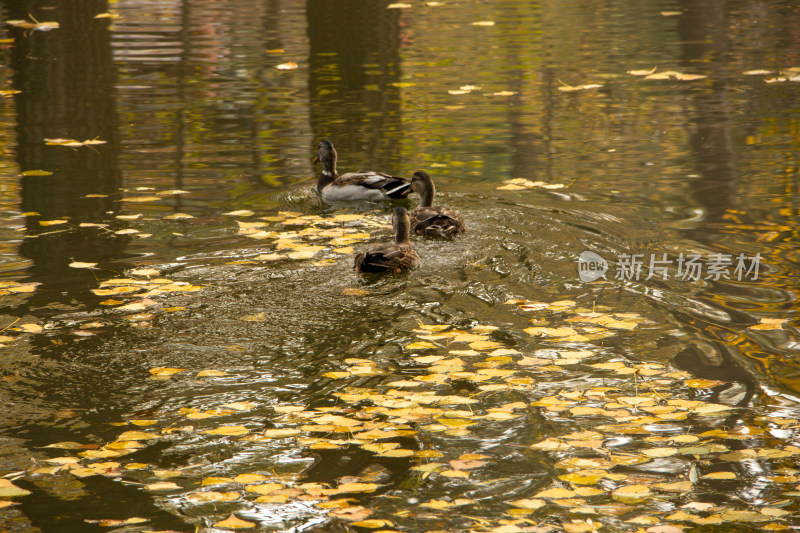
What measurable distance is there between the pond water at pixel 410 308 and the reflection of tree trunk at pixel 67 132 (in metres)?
0.06

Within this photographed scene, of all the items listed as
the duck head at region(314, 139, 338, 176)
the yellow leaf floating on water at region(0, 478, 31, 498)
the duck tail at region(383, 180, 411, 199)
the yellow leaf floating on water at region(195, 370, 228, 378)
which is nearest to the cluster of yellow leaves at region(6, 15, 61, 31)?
the duck head at region(314, 139, 338, 176)

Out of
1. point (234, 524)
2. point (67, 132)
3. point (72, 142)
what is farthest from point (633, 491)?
point (67, 132)

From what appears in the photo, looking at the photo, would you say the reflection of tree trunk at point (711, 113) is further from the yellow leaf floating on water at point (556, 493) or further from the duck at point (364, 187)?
the yellow leaf floating on water at point (556, 493)

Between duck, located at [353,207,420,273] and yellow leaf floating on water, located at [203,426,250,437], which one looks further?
duck, located at [353,207,420,273]

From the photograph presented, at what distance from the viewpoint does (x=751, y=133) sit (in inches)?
478

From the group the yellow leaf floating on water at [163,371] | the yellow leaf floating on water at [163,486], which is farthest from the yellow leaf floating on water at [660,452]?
the yellow leaf floating on water at [163,371]

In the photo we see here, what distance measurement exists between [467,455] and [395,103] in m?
10.0

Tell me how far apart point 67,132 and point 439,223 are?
6.96 metres

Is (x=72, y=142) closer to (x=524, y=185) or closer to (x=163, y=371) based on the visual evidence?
(x=524, y=185)

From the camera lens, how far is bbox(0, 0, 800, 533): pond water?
16.8ft

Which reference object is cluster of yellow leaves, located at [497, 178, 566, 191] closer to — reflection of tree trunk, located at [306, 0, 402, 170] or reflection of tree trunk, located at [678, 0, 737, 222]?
reflection of tree trunk, located at [678, 0, 737, 222]

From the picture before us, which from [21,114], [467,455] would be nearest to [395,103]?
[21,114]

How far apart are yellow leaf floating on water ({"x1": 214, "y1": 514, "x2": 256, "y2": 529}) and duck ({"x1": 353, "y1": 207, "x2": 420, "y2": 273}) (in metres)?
3.60

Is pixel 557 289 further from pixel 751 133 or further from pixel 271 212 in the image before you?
pixel 751 133
